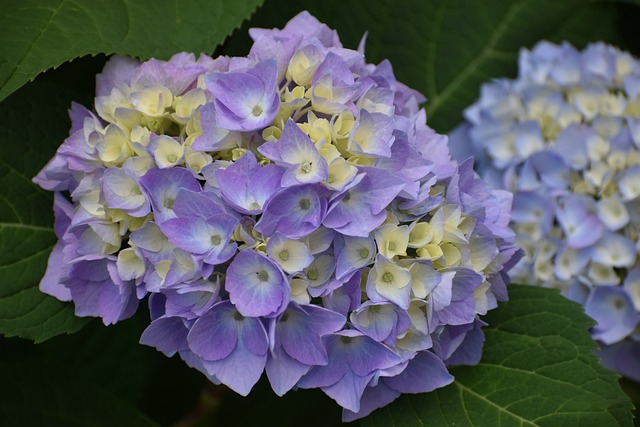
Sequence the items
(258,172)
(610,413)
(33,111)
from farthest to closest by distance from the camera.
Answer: (33,111)
(610,413)
(258,172)

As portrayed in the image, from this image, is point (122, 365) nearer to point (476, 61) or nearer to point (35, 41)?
point (35, 41)

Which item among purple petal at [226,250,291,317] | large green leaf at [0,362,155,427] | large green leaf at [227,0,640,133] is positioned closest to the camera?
purple petal at [226,250,291,317]

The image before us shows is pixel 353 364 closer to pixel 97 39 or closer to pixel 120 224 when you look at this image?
pixel 120 224

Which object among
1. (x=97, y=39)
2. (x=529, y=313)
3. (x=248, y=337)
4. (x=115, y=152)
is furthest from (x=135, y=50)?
(x=529, y=313)

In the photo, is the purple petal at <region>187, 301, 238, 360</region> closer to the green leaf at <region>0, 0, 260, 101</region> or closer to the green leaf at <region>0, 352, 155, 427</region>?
the green leaf at <region>0, 0, 260, 101</region>

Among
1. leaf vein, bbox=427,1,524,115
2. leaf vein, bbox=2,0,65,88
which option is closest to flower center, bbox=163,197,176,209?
leaf vein, bbox=2,0,65,88

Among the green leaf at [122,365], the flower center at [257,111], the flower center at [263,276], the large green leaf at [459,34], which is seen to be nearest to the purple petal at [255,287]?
the flower center at [263,276]

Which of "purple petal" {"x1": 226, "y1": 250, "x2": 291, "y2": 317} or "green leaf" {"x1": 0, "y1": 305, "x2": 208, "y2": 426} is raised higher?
"purple petal" {"x1": 226, "y1": 250, "x2": 291, "y2": 317}
